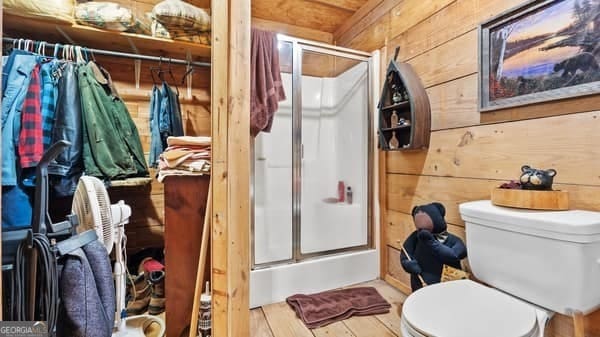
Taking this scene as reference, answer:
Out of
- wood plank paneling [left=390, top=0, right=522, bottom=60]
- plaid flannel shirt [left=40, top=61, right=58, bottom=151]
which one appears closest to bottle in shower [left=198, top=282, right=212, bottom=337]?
plaid flannel shirt [left=40, top=61, right=58, bottom=151]

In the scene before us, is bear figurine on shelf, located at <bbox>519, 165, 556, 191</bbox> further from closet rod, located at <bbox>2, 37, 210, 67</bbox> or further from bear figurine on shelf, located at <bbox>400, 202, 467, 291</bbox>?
closet rod, located at <bbox>2, 37, 210, 67</bbox>

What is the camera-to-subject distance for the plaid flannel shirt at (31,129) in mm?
1290

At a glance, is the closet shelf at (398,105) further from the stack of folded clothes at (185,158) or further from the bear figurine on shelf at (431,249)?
the stack of folded clothes at (185,158)

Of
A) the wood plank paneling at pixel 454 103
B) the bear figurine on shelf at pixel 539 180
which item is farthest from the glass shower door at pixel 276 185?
the bear figurine on shelf at pixel 539 180

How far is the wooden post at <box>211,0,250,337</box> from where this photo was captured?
45.2 inches

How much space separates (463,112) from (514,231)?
679 millimetres

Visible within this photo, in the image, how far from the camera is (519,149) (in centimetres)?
116

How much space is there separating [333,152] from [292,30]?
3.75ft

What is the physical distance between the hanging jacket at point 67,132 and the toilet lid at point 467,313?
5.58ft

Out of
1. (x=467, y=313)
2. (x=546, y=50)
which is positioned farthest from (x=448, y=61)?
(x=467, y=313)

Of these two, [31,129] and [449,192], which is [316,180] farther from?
[31,129]

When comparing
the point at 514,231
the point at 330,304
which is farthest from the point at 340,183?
the point at 514,231

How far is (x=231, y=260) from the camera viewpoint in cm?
117

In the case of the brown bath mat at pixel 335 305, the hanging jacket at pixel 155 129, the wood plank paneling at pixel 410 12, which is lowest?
the brown bath mat at pixel 335 305
